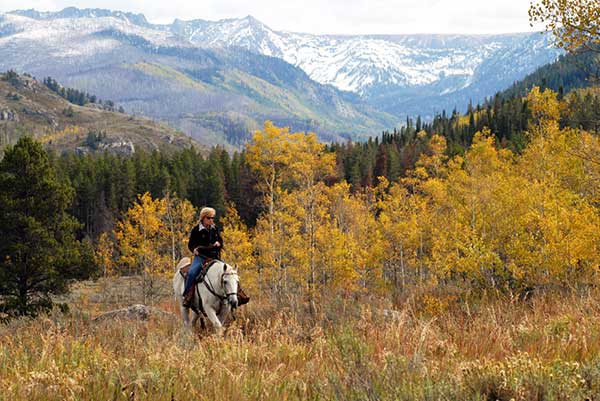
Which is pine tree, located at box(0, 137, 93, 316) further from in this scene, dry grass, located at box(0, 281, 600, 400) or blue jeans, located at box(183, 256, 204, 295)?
dry grass, located at box(0, 281, 600, 400)

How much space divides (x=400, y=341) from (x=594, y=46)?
1082 cm

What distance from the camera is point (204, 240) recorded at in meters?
12.2

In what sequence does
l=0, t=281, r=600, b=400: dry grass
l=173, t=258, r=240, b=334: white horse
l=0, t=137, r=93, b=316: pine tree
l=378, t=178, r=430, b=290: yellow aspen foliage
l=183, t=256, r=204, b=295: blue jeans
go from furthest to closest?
l=378, t=178, r=430, b=290: yellow aspen foliage
l=0, t=137, r=93, b=316: pine tree
l=183, t=256, r=204, b=295: blue jeans
l=173, t=258, r=240, b=334: white horse
l=0, t=281, r=600, b=400: dry grass

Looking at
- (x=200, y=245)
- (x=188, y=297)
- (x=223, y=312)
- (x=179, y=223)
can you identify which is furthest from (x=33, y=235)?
(x=179, y=223)

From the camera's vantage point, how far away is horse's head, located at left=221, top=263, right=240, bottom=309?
1151 cm

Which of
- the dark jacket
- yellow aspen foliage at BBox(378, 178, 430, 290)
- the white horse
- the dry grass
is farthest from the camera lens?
yellow aspen foliage at BBox(378, 178, 430, 290)

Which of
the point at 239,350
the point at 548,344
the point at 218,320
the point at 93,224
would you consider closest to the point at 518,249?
the point at 218,320

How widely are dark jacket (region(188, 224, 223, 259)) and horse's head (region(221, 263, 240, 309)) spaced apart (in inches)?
25.8

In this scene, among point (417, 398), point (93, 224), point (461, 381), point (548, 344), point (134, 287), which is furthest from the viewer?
point (93, 224)

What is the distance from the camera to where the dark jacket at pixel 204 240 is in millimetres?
12125

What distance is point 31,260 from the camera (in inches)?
1049

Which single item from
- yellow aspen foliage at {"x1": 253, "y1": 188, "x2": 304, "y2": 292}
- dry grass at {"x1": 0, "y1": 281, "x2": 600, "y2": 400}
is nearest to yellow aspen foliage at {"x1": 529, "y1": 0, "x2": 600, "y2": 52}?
dry grass at {"x1": 0, "y1": 281, "x2": 600, "y2": 400}

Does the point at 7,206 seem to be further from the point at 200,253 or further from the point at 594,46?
the point at 594,46

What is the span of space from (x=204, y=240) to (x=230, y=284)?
4.47ft
